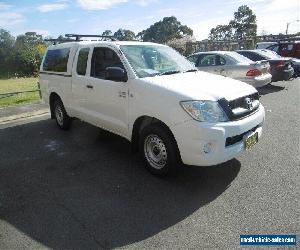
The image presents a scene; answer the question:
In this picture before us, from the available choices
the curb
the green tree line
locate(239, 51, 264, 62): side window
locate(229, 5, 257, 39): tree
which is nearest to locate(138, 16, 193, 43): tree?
the green tree line

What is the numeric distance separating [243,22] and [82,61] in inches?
2592

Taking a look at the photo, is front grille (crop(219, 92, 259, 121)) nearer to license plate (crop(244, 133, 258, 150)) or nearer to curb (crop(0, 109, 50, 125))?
license plate (crop(244, 133, 258, 150))

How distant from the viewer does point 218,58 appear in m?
11.1

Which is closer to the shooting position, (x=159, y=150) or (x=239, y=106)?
(x=239, y=106)

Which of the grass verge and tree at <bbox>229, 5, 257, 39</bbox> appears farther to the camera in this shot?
tree at <bbox>229, 5, 257, 39</bbox>

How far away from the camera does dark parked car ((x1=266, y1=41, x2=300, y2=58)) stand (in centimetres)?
1790

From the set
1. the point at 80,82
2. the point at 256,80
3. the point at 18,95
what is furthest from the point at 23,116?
the point at 18,95

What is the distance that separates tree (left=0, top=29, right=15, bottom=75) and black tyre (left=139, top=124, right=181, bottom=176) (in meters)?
59.5

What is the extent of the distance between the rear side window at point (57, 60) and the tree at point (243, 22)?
195 feet

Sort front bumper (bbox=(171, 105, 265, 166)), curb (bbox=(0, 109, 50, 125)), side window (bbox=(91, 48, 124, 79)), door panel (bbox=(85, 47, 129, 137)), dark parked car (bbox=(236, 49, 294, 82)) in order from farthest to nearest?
dark parked car (bbox=(236, 49, 294, 82)) → curb (bbox=(0, 109, 50, 125)) → side window (bbox=(91, 48, 124, 79)) → door panel (bbox=(85, 47, 129, 137)) → front bumper (bbox=(171, 105, 265, 166))

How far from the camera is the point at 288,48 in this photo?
1820cm

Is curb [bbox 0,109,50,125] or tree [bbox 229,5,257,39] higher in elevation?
tree [bbox 229,5,257,39]

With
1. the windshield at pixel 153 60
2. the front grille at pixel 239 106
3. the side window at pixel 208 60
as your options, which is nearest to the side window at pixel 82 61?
the windshield at pixel 153 60

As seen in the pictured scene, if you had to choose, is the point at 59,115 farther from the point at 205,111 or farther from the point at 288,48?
the point at 288,48
